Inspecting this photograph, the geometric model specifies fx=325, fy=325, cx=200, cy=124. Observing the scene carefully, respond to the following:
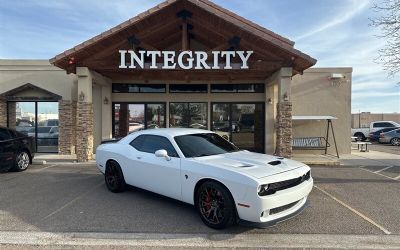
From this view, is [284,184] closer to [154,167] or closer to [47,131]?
[154,167]

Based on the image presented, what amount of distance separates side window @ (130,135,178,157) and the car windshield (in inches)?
7.6

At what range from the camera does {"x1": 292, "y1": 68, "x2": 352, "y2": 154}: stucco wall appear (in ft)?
51.3

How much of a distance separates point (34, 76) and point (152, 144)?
35.6ft

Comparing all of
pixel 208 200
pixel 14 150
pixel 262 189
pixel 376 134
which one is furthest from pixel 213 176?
pixel 376 134

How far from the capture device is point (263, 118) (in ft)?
50.6

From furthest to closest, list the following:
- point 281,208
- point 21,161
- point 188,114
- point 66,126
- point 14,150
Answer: point 188,114, point 66,126, point 21,161, point 14,150, point 281,208

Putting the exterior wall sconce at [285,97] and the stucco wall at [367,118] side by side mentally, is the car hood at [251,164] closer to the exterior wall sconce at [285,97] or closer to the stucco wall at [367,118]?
the exterior wall sconce at [285,97]

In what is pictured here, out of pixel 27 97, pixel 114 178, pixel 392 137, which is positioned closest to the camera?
pixel 114 178

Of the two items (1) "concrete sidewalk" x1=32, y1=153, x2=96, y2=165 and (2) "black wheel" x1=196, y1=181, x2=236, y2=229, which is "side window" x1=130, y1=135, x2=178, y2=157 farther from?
(1) "concrete sidewalk" x1=32, y1=153, x2=96, y2=165

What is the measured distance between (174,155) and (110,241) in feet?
6.30

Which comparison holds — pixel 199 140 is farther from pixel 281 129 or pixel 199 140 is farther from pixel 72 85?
pixel 72 85

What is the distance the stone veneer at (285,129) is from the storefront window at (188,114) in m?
4.53

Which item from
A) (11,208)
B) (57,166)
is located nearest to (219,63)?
(57,166)

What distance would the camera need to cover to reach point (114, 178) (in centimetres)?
743
